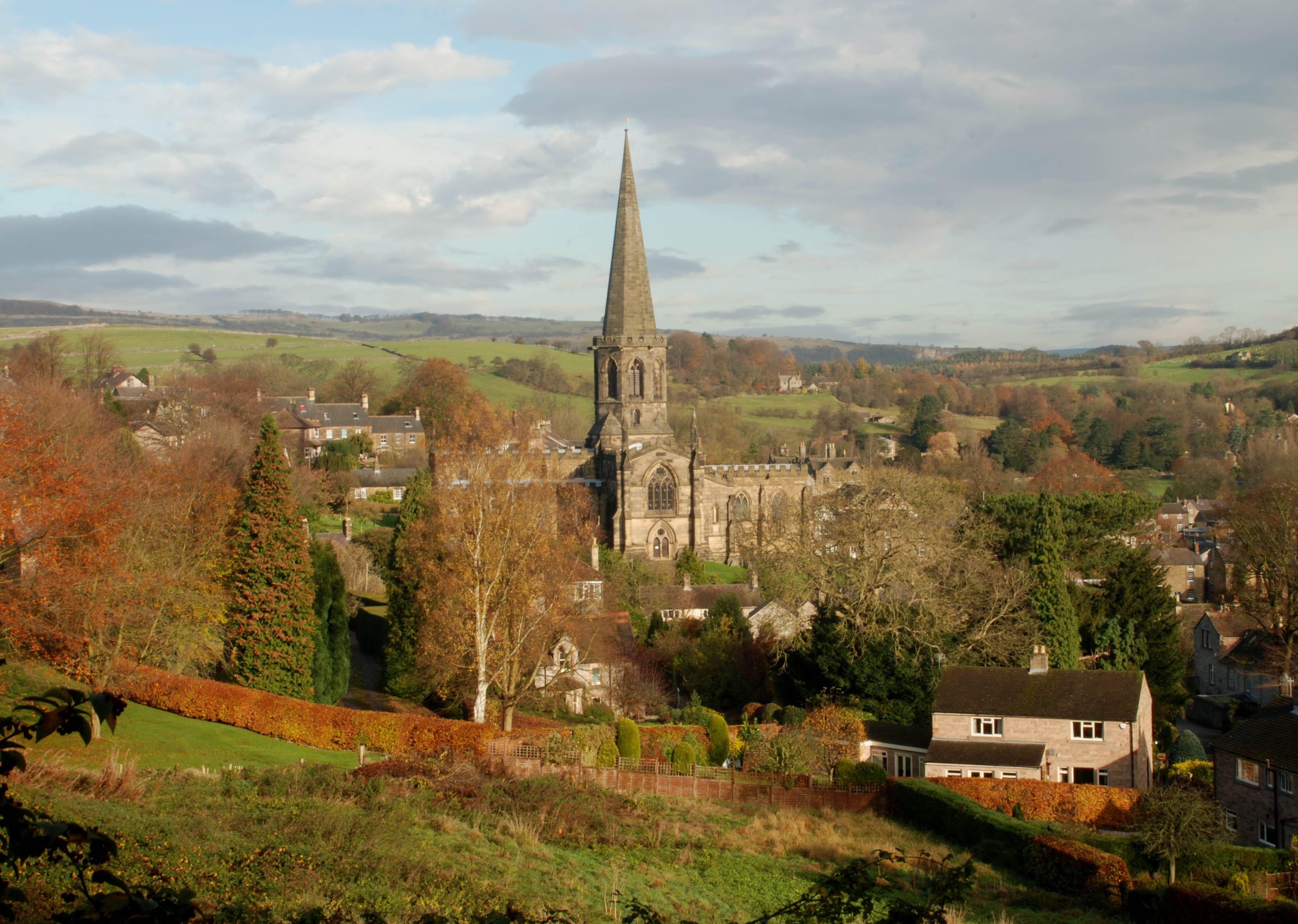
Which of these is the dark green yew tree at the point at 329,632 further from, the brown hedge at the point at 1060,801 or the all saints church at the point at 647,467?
the all saints church at the point at 647,467

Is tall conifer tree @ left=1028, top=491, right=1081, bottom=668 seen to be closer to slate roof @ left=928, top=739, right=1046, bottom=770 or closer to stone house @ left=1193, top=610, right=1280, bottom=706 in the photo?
slate roof @ left=928, top=739, right=1046, bottom=770

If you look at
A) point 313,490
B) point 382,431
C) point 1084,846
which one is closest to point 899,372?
point 382,431

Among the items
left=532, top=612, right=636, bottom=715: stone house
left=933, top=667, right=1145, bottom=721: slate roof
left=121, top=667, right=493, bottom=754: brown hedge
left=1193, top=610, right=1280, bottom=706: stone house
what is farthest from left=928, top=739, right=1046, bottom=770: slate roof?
left=1193, top=610, right=1280, bottom=706: stone house

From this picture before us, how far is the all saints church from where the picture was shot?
196ft

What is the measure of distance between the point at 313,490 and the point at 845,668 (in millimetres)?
32660

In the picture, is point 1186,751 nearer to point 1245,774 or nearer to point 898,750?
point 1245,774

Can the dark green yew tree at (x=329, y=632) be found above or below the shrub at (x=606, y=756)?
above

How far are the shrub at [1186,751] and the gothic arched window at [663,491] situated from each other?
104 feet

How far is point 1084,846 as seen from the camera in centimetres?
2025

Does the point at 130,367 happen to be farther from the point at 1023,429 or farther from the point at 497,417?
the point at 1023,429

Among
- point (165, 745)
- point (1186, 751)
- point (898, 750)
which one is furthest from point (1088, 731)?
point (165, 745)

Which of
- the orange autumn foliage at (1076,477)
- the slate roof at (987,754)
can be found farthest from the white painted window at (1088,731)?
the orange autumn foliage at (1076,477)

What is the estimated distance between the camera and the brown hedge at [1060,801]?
81.5 feet

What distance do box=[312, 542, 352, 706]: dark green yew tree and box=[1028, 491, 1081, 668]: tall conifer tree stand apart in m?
22.9
